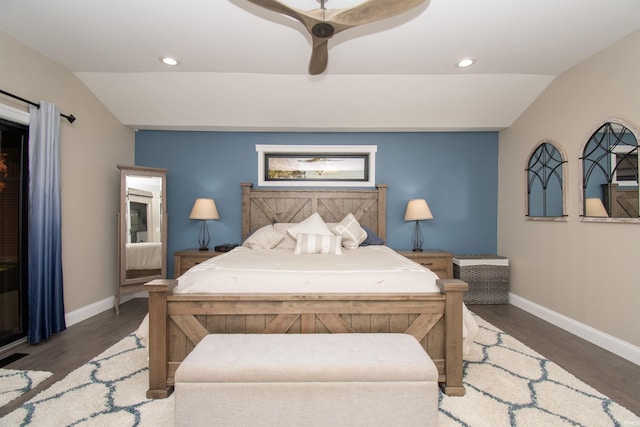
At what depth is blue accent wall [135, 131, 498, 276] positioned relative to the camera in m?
4.30

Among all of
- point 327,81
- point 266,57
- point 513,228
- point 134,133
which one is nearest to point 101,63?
point 134,133

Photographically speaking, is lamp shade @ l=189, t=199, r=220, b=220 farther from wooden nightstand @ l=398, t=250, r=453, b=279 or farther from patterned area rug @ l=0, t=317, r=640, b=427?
wooden nightstand @ l=398, t=250, r=453, b=279

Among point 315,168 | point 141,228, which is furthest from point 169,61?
point 315,168

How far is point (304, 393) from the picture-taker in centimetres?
144

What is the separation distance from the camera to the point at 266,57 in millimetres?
2906

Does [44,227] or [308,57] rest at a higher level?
[308,57]

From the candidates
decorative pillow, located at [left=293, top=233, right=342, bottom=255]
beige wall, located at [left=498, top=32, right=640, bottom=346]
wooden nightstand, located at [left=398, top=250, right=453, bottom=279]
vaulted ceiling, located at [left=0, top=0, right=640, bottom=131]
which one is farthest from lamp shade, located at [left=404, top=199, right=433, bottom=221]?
decorative pillow, located at [left=293, top=233, right=342, bottom=255]

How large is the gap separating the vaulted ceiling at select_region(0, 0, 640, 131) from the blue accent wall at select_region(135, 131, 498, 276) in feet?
0.88

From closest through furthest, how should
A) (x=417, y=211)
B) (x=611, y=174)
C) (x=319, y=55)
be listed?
(x=319, y=55) → (x=611, y=174) → (x=417, y=211)

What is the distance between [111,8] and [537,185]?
15.2 feet

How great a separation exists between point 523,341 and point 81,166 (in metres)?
5.03

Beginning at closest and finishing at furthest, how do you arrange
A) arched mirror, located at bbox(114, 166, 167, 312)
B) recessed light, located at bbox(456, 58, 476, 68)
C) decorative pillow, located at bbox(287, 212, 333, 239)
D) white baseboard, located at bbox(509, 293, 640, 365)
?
white baseboard, located at bbox(509, 293, 640, 365) < recessed light, located at bbox(456, 58, 476, 68) < decorative pillow, located at bbox(287, 212, 333, 239) < arched mirror, located at bbox(114, 166, 167, 312)

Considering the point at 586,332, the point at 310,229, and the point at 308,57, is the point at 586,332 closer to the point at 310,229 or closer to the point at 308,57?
the point at 310,229

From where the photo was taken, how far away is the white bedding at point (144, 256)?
3682 mm
